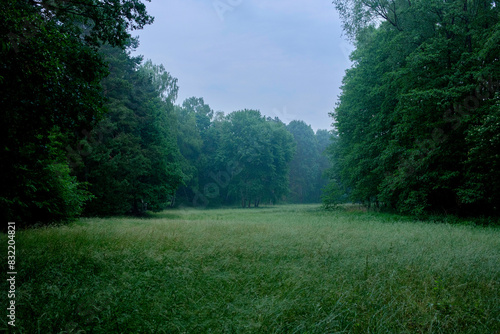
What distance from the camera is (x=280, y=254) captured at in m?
7.42

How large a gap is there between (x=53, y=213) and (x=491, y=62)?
75.4 ft

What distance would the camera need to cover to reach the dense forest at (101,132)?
5.81m

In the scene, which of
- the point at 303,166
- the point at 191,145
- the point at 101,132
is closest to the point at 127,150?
the point at 101,132

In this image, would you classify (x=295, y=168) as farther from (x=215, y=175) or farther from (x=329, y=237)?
(x=329, y=237)

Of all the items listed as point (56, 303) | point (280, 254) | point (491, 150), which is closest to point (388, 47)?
point (491, 150)

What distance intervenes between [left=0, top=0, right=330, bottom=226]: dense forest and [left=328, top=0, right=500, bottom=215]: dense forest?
563 inches

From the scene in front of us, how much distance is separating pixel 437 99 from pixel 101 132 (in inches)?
892

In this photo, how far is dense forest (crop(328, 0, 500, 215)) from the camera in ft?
44.8

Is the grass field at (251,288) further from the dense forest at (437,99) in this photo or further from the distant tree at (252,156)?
the distant tree at (252,156)

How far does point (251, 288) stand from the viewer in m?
4.83

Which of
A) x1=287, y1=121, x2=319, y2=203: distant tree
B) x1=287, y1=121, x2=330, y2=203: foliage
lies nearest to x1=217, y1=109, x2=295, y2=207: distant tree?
x1=287, y1=121, x2=330, y2=203: foliage

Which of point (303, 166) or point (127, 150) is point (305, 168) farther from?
point (127, 150)

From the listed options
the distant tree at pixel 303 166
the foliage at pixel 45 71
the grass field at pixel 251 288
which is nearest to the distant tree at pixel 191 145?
the distant tree at pixel 303 166

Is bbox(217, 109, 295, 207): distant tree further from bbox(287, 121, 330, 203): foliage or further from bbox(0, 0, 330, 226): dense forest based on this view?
bbox(287, 121, 330, 203): foliage
